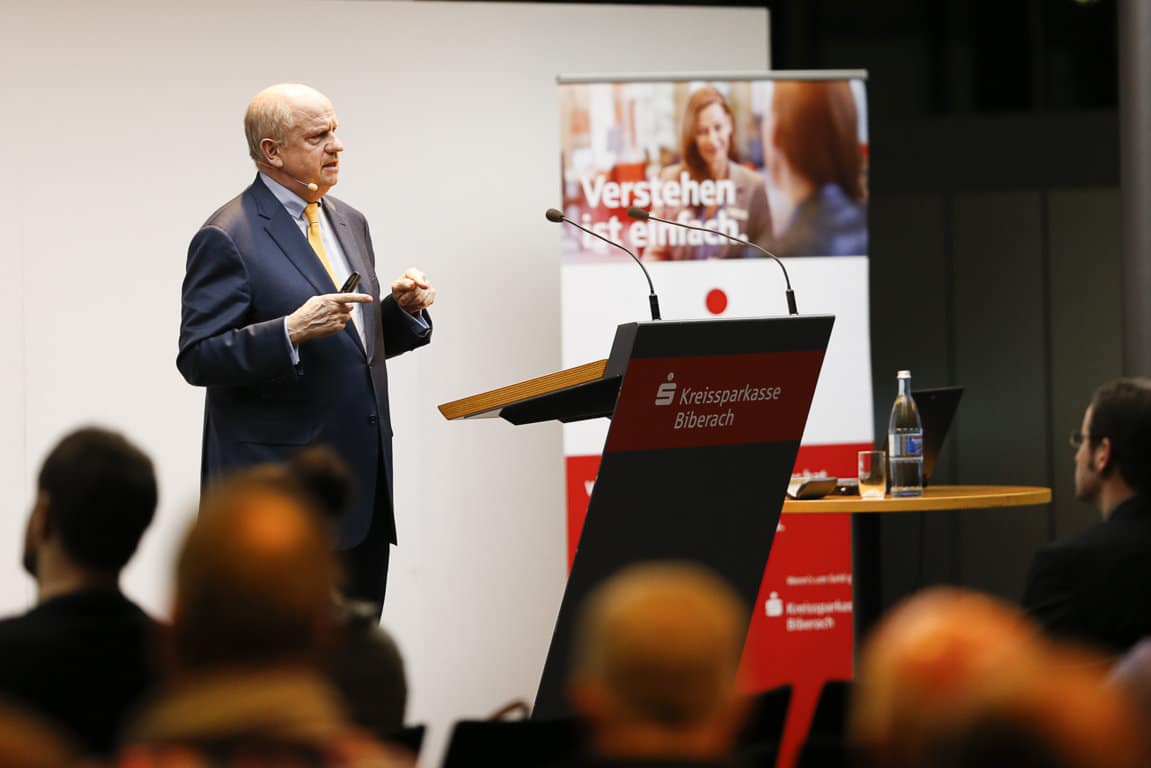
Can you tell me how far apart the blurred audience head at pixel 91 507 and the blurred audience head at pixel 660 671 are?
0.98m

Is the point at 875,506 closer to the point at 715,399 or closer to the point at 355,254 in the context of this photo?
the point at 715,399

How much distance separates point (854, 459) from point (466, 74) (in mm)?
2074

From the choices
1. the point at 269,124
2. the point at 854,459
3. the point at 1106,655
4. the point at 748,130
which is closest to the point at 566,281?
the point at 748,130

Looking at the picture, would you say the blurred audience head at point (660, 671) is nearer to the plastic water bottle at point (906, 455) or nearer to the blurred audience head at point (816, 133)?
the plastic water bottle at point (906, 455)

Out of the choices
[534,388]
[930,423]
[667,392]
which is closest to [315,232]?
[534,388]

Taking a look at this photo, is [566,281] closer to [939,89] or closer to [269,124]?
[269,124]

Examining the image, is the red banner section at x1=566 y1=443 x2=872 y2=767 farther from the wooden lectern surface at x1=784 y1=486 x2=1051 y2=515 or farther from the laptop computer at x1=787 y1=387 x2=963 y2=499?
the wooden lectern surface at x1=784 y1=486 x2=1051 y2=515

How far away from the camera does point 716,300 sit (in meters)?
5.43

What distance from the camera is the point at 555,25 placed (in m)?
5.83

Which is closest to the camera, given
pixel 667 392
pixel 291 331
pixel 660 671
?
pixel 660 671

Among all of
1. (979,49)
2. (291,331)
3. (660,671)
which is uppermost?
(979,49)

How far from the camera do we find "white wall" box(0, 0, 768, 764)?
17.8ft

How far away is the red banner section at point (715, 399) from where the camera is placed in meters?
3.09

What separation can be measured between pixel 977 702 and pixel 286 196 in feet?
9.52
